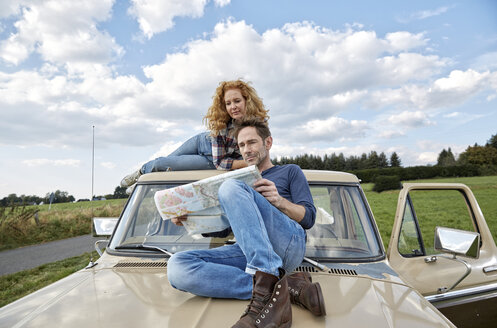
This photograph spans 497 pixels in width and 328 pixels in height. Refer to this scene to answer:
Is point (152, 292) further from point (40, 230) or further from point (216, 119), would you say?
point (40, 230)

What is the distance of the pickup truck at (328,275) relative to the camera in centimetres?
185

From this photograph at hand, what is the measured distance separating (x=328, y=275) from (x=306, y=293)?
616 mm

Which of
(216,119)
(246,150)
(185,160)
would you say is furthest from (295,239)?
(216,119)

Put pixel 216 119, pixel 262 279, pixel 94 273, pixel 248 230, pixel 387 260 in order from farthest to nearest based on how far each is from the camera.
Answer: pixel 216 119 → pixel 387 260 → pixel 94 273 → pixel 248 230 → pixel 262 279

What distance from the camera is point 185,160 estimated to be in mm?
3543

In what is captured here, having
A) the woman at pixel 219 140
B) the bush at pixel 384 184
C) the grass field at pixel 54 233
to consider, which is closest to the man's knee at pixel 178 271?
the woman at pixel 219 140

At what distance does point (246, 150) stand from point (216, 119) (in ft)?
3.75

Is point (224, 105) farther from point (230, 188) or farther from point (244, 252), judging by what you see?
point (244, 252)

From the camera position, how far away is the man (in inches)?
70.9

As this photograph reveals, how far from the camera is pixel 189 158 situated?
11.8 feet

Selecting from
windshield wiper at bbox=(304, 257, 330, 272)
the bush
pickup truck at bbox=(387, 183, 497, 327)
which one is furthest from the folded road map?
the bush

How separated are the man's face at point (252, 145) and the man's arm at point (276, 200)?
0.49 meters

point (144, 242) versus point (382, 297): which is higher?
point (144, 242)

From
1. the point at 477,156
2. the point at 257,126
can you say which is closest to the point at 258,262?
the point at 257,126
